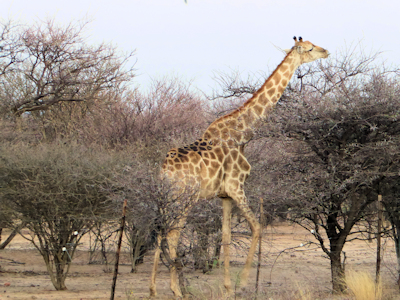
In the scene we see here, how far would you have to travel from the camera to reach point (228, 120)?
9.18m

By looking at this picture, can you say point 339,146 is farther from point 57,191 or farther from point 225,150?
point 57,191

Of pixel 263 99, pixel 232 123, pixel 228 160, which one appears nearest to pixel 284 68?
pixel 263 99

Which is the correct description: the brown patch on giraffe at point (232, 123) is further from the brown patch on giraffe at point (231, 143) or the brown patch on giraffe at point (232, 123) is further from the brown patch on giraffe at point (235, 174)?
the brown patch on giraffe at point (235, 174)

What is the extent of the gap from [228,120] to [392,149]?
2825 mm

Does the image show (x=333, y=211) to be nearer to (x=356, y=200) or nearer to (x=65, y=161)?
(x=356, y=200)

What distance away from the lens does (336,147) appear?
934 cm

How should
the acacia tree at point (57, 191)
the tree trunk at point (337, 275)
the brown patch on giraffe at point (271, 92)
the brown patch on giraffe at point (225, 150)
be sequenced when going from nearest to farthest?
1. the brown patch on giraffe at point (225, 150)
2. the tree trunk at point (337, 275)
3. the brown patch on giraffe at point (271, 92)
4. the acacia tree at point (57, 191)

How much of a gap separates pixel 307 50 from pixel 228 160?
257cm

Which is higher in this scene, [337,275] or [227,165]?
[227,165]

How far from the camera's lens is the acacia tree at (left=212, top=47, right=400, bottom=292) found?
8.57 metres

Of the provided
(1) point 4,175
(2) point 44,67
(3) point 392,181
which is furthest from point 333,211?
(2) point 44,67

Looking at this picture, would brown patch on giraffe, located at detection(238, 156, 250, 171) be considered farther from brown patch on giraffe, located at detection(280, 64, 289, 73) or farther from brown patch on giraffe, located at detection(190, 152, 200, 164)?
brown patch on giraffe, located at detection(280, 64, 289, 73)

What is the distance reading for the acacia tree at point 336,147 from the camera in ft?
28.1

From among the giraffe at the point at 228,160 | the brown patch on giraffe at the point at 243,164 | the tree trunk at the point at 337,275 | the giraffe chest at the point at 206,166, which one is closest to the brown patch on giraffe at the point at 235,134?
the giraffe at the point at 228,160
